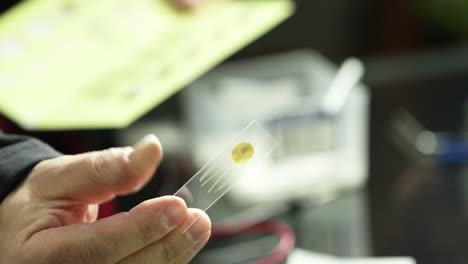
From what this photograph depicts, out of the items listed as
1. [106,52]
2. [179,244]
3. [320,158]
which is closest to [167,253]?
[179,244]

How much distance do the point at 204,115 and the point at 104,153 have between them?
0.34m

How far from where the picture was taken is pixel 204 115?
26.7 inches

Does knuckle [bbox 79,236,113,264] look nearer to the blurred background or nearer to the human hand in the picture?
the human hand

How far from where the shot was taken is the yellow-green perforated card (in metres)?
0.47

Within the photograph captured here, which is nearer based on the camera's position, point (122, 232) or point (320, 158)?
point (122, 232)

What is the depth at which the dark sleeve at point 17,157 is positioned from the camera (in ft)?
1.17

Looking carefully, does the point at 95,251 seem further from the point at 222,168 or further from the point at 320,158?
the point at 320,158

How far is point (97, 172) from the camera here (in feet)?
1.11

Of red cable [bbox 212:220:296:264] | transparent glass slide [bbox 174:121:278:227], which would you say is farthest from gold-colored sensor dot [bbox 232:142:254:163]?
red cable [bbox 212:220:296:264]

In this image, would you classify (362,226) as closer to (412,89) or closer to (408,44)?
(412,89)

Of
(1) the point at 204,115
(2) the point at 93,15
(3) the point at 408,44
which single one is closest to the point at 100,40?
(2) the point at 93,15

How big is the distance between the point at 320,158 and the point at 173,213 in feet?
1.29

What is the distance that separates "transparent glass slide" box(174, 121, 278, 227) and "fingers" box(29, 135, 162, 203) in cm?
4

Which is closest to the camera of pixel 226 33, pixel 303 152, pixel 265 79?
pixel 226 33
